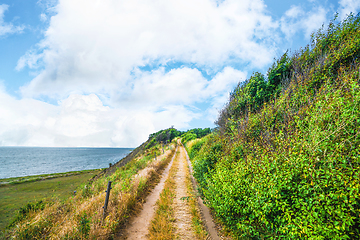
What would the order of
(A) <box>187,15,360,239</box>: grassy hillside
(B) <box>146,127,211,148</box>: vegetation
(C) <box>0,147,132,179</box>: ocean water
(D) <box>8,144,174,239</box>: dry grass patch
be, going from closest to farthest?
(A) <box>187,15,360,239</box>: grassy hillside
(D) <box>8,144,174,239</box>: dry grass patch
(C) <box>0,147,132,179</box>: ocean water
(B) <box>146,127,211,148</box>: vegetation

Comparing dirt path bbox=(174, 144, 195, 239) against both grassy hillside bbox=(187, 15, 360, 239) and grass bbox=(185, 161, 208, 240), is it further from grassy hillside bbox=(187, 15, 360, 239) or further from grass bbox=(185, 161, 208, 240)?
grassy hillside bbox=(187, 15, 360, 239)

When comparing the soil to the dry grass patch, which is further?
the soil

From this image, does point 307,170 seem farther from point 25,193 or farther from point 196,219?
point 25,193

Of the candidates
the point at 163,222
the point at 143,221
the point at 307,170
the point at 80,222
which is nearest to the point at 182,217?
the point at 163,222

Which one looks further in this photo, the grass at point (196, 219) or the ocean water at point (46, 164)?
the ocean water at point (46, 164)

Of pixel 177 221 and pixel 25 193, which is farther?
pixel 25 193

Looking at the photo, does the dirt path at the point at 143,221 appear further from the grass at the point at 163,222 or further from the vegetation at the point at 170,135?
the vegetation at the point at 170,135

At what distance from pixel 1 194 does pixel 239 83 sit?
3695 centimetres

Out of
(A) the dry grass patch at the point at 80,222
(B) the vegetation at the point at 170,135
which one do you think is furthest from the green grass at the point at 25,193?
(B) the vegetation at the point at 170,135

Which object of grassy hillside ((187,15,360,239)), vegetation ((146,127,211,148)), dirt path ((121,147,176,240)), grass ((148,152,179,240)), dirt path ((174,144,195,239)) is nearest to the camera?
grassy hillside ((187,15,360,239))

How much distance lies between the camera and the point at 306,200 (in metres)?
2.79

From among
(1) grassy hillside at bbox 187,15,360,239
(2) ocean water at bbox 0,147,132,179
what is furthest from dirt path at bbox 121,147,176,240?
(2) ocean water at bbox 0,147,132,179

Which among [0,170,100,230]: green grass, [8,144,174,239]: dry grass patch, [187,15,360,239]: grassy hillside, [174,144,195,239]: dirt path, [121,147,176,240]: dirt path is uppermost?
[187,15,360,239]: grassy hillside

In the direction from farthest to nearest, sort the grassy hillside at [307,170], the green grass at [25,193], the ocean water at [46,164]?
1. the ocean water at [46,164]
2. the green grass at [25,193]
3. the grassy hillside at [307,170]
